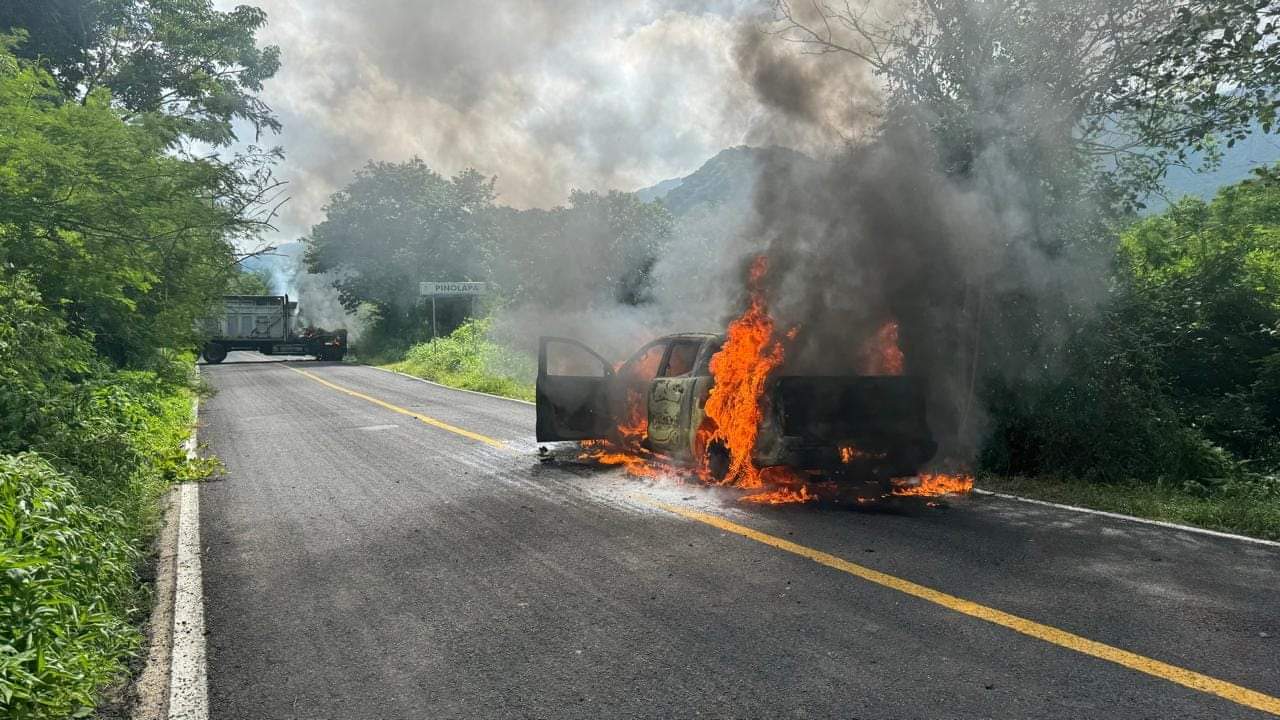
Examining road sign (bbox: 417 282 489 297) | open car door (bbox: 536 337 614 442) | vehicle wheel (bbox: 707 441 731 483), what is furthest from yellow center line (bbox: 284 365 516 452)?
road sign (bbox: 417 282 489 297)

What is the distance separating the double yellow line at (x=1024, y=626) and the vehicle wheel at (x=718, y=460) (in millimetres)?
1429

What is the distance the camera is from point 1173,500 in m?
7.34

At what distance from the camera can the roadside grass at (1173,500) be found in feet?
20.6

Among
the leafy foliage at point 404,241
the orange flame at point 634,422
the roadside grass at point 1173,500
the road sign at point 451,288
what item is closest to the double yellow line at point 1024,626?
the orange flame at point 634,422

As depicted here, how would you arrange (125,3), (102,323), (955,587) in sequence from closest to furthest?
(955,587)
(102,323)
(125,3)

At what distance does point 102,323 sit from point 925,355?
1437cm

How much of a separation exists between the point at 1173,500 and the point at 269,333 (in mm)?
39634

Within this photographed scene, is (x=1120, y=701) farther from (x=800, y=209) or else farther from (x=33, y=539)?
(x=800, y=209)

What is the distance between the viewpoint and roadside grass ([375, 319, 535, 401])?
70.8ft

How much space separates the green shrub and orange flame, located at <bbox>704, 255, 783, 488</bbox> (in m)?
5.22

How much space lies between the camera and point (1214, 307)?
1025cm

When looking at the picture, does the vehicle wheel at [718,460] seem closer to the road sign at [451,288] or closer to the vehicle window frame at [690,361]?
the vehicle window frame at [690,361]

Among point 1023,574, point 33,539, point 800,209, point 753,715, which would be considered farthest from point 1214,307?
point 33,539

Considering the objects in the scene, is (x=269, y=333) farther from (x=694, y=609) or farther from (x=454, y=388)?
(x=694, y=609)
